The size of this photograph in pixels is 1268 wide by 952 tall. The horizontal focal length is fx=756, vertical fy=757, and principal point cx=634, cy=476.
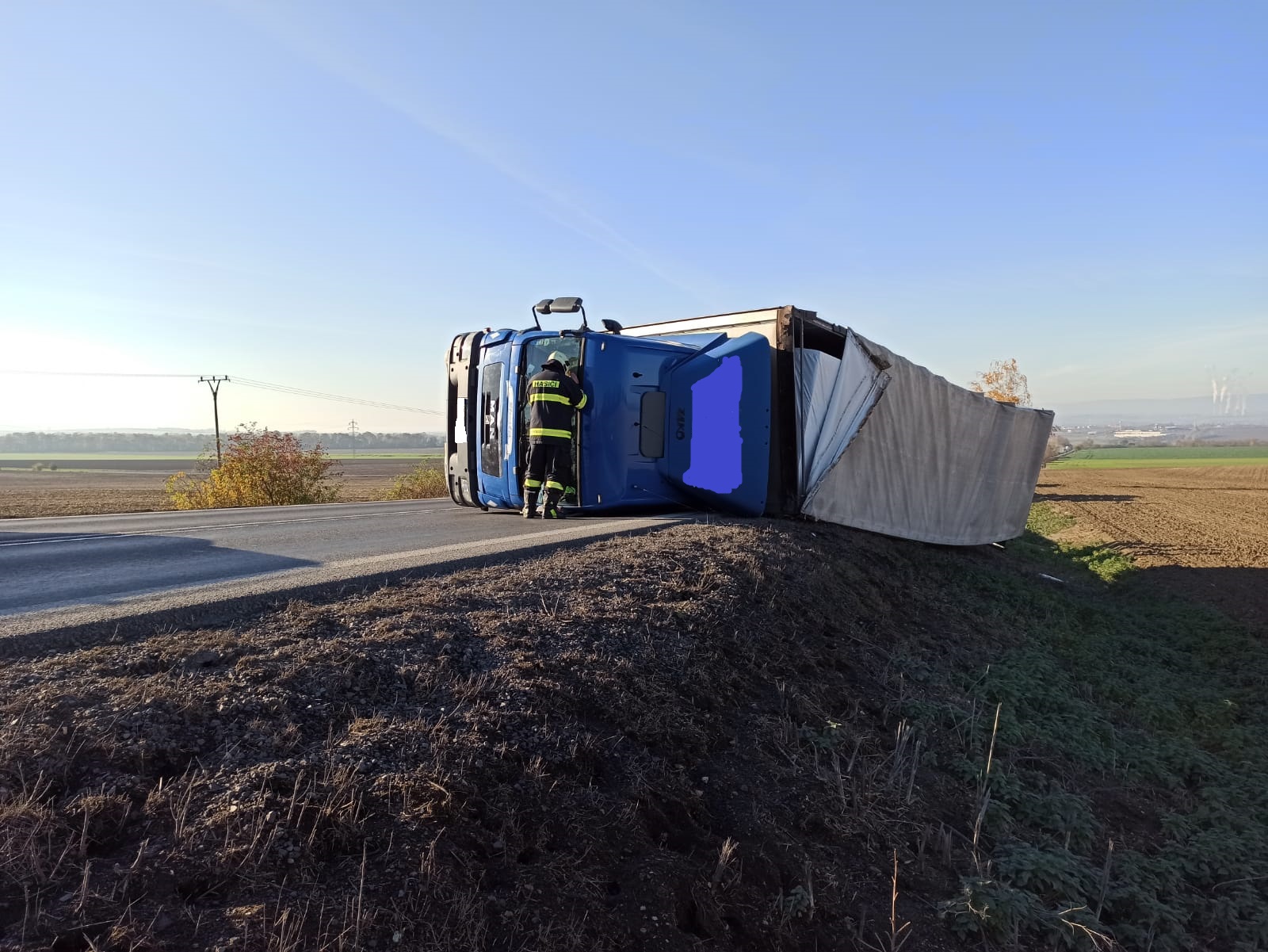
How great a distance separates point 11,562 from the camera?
18.4ft

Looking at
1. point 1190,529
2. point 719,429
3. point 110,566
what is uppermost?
point 719,429

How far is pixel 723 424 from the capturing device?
8320 millimetres

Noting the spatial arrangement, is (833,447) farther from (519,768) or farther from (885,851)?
(519,768)

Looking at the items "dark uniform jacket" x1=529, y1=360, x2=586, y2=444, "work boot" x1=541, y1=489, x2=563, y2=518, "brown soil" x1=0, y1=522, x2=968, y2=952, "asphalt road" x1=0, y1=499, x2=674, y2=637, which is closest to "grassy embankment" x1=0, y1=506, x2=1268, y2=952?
"brown soil" x1=0, y1=522, x2=968, y2=952

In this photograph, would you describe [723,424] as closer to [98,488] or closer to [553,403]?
[553,403]

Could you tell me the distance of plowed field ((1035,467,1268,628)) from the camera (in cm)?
1127

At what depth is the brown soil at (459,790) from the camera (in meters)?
1.95

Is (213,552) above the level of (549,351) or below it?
below

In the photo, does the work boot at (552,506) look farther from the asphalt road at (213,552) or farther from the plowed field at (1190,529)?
the plowed field at (1190,529)

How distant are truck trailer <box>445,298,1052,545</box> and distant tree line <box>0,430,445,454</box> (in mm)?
148185

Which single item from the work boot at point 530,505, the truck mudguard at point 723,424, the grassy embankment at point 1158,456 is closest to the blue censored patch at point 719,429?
the truck mudguard at point 723,424

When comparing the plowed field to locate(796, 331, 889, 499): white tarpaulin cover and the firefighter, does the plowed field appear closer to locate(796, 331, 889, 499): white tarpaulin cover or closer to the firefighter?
locate(796, 331, 889, 499): white tarpaulin cover

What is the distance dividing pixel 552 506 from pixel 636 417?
1.35m

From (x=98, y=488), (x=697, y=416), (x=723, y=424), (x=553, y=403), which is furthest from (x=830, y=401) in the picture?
(x=98, y=488)
